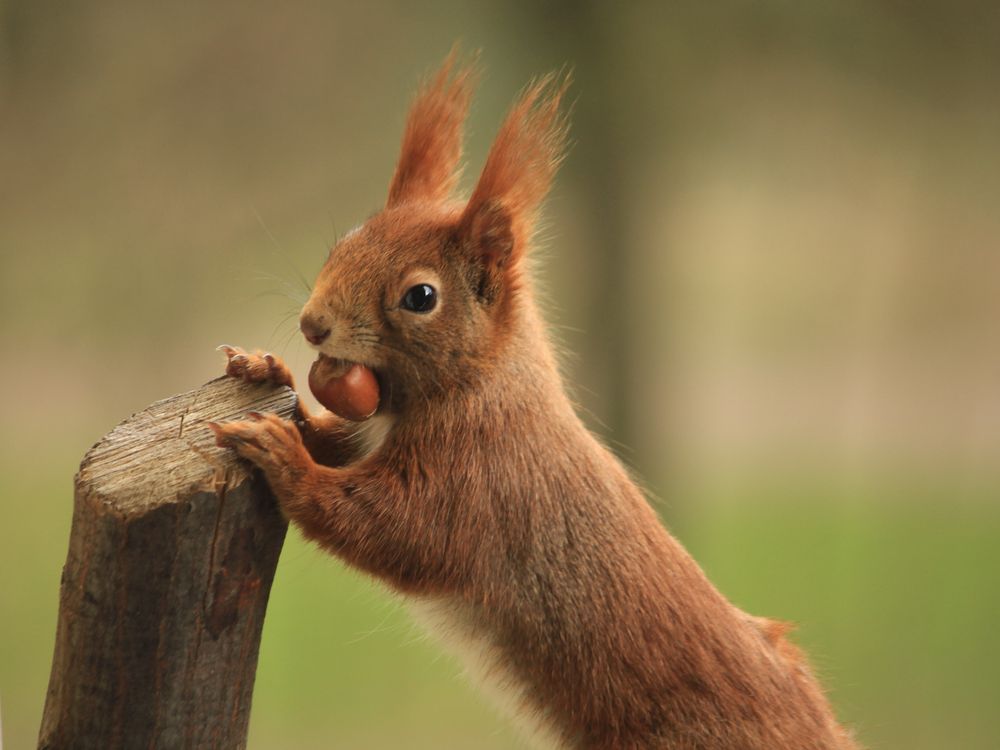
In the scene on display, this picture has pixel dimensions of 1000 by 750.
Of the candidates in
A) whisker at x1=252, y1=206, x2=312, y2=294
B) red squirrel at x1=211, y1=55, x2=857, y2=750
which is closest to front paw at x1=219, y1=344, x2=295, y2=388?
red squirrel at x1=211, y1=55, x2=857, y2=750

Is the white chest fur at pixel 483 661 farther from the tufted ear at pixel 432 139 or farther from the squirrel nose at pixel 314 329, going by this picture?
the tufted ear at pixel 432 139

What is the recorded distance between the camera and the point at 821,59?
9.68 ft

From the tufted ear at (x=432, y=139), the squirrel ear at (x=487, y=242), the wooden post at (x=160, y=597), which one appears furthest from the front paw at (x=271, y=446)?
the tufted ear at (x=432, y=139)

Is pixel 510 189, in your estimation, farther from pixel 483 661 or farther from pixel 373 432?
pixel 483 661

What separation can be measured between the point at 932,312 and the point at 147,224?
93.2 inches

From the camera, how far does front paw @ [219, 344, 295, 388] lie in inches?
55.1

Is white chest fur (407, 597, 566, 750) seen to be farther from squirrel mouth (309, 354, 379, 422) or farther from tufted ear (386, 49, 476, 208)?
tufted ear (386, 49, 476, 208)

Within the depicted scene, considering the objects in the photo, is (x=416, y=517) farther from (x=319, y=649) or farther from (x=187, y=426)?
(x=319, y=649)

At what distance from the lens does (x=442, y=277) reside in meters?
1.44

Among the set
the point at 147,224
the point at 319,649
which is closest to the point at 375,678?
the point at 319,649

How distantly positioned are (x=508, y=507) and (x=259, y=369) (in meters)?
0.39

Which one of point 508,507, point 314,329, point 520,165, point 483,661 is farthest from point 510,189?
point 483,661

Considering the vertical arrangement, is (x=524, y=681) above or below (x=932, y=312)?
below

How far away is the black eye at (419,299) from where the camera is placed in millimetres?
1402
